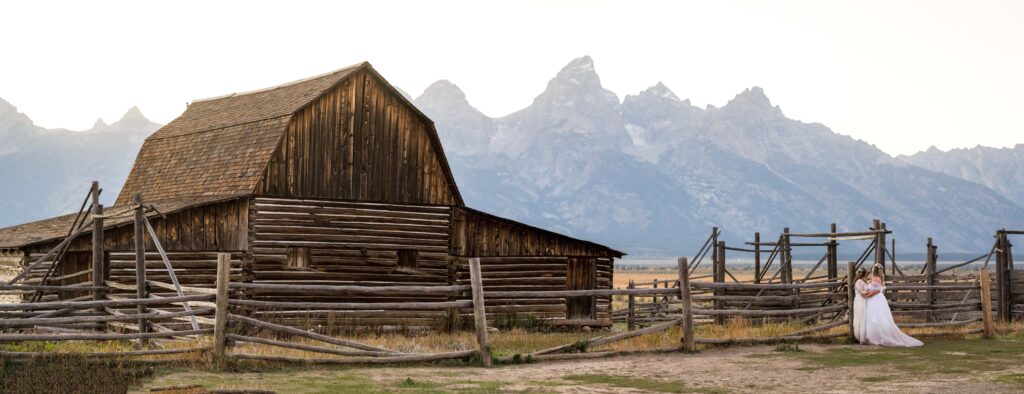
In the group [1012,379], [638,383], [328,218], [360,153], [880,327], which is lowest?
[638,383]

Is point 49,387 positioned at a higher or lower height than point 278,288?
lower

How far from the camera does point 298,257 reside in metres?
27.0

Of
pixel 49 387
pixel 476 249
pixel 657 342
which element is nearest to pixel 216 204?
pixel 476 249

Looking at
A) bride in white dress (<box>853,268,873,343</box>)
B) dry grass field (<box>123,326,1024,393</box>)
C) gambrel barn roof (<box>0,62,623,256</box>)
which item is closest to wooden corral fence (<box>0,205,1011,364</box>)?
bride in white dress (<box>853,268,873,343</box>)

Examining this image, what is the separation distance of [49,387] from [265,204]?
540 inches

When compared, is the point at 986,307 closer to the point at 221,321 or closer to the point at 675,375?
the point at 675,375

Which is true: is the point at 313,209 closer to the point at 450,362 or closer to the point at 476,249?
the point at 476,249

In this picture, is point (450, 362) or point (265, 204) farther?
point (265, 204)

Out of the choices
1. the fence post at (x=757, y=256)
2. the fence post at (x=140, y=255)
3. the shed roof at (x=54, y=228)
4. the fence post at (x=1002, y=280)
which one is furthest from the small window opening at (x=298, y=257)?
the fence post at (x=1002, y=280)

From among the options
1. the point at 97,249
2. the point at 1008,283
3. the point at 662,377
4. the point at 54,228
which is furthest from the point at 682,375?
the point at 54,228

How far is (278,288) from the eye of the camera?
16141 millimetres

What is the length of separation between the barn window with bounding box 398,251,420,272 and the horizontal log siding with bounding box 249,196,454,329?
0.42 feet

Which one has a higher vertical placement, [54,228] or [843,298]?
[54,228]

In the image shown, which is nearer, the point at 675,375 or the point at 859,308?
the point at 675,375
